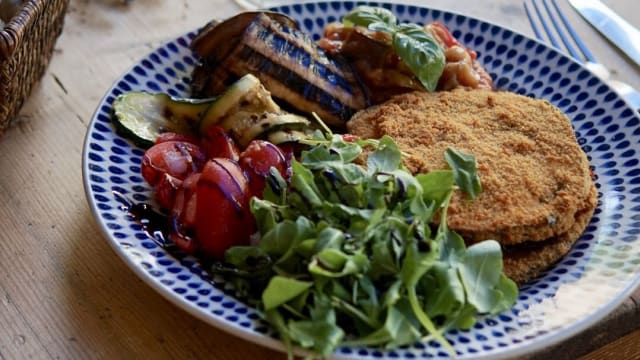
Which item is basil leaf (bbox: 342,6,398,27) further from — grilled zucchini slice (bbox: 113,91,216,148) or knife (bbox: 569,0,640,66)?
knife (bbox: 569,0,640,66)

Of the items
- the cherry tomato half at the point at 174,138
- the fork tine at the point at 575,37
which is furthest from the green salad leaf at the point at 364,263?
the fork tine at the point at 575,37

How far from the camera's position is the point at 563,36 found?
2.46 m

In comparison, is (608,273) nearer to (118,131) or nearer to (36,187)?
(118,131)

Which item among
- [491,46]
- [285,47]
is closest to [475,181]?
[285,47]

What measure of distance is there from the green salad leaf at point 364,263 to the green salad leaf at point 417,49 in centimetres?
49

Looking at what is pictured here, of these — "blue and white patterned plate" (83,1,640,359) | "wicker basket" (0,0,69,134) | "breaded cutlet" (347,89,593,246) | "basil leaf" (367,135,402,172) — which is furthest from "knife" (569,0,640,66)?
"wicker basket" (0,0,69,134)

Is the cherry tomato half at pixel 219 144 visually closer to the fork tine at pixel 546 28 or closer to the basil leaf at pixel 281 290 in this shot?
the basil leaf at pixel 281 290

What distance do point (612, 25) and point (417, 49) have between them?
76cm

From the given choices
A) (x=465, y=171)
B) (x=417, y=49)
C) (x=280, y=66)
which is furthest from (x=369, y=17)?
(x=465, y=171)

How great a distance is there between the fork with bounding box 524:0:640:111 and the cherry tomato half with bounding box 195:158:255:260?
107cm

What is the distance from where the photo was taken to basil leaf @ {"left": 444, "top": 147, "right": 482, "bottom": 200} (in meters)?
1.61

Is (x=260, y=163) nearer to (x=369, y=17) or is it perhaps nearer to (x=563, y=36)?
(x=369, y=17)

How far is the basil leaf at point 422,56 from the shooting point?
201 cm

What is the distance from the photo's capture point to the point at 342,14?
2381mm
